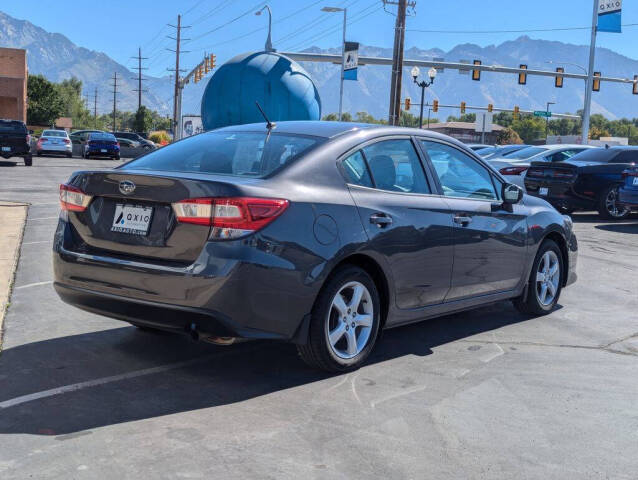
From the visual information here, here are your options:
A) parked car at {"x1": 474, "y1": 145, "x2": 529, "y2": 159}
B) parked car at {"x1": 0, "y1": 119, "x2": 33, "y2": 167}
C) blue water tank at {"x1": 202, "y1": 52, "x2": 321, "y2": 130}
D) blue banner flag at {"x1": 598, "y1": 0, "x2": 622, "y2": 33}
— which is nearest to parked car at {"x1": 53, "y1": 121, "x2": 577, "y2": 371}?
blue water tank at {"x1": 202, "y1": 52, "x2": 321, "y2": 130}

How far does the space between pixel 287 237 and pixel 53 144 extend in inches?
1544

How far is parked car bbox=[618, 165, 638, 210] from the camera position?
51.1 feet

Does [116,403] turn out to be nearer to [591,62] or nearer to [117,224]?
[117,224]

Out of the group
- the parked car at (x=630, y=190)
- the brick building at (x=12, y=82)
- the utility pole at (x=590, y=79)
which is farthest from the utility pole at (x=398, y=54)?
the brick building at (x=12, y=82)

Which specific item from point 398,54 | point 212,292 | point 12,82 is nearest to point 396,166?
point 212,292

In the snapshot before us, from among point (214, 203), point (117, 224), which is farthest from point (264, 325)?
point (117, 224)

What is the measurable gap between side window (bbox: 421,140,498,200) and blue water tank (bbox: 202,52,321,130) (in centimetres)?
1396

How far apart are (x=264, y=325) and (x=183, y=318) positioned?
17.8 inches

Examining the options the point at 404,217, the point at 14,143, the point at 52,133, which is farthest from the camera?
the point at 52,133

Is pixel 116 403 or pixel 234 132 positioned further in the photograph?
pixel 234 132

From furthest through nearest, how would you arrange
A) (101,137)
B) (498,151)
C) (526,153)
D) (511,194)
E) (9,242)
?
1. (101,137)
2. (498,151)
3. (526,153)
4. (9,242)
5. (511,194)

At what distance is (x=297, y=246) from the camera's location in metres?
4.55

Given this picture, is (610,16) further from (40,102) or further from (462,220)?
(40,102)

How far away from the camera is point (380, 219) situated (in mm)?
5121
